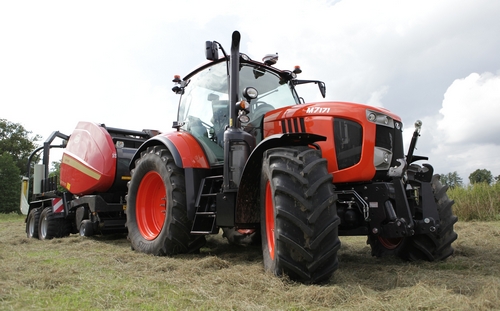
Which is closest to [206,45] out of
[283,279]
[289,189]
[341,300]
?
[289,189]

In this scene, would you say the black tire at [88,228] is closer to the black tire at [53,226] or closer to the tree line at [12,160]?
the black tire at [53,226]

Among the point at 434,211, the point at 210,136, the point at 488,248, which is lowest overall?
the point at 488,248

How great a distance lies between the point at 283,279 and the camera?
10.8 feet

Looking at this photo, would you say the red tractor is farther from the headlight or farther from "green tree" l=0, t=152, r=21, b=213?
"green tree" l=0, t=152, r=21, b=213

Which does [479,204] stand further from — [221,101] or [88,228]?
[88,228]

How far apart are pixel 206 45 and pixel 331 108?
1539 mm

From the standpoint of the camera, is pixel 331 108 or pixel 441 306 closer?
pixel 441 306

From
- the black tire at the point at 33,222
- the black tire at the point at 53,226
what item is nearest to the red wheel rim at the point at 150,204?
the black tire at the point at 53,226

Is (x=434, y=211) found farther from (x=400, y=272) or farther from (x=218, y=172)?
(x=218, y=172)

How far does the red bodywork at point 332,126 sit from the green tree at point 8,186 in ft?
97.4

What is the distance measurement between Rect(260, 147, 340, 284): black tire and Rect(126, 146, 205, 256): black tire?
1.96 meters

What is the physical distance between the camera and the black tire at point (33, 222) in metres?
9.15

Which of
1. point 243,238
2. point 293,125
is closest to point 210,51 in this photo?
point 293,125

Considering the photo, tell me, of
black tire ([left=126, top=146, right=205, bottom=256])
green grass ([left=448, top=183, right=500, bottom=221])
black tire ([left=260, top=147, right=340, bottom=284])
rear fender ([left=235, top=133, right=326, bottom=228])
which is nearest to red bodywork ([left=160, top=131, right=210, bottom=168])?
black tire ([left=126, top=146, right=205, bottom=256])
